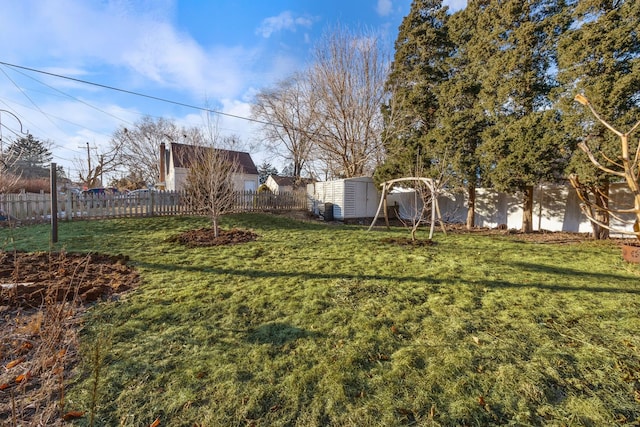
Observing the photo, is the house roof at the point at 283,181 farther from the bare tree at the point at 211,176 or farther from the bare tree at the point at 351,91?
the bare tree at the point at 211,176

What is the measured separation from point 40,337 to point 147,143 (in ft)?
106

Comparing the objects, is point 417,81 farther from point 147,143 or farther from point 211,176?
point 147,143

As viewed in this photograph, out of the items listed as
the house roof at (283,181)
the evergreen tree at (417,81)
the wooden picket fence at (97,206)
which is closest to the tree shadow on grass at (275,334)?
the wooden picket fence at (97,206)

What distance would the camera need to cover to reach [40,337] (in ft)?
7.58

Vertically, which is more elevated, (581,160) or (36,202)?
(581,160)

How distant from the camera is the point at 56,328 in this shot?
1.76 metres

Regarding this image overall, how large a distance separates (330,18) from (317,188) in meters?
8.30

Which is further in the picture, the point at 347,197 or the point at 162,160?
the point at 162,160

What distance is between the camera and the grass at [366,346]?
1753mm

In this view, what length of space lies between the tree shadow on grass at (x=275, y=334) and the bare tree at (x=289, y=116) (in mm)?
13793

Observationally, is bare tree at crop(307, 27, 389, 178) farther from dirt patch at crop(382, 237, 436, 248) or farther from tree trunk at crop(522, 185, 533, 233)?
dirt patch at crop(382, 237, 436, 248)

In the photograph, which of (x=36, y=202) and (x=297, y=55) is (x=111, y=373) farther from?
(x=297, y=55)

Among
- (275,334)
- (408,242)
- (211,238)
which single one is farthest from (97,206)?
(408,242)

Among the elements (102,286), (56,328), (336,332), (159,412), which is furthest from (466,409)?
(102,286)
